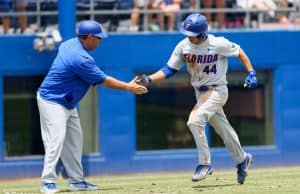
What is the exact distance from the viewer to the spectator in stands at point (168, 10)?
19.2 meters

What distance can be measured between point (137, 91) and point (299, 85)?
A: 9.75 m

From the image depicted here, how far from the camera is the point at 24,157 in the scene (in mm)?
→ 18781

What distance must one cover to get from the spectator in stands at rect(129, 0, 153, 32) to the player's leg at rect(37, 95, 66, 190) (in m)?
8.68

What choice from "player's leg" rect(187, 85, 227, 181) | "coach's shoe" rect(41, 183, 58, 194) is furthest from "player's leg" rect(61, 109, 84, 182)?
"player's leg" rect(187, 85, 227, 181)

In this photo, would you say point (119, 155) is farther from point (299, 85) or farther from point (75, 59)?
point (75, 59)

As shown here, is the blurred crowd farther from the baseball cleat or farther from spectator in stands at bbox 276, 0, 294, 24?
the baseball cleat

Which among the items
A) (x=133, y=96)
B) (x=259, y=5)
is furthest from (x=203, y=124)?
(x=259, y=5)

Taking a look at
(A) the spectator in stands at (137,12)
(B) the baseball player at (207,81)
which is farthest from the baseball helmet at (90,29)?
(A) the spectator in stands at (137,12)

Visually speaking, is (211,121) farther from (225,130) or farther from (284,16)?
(284,16)

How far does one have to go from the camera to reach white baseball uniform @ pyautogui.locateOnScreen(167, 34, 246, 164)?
35.9 feet

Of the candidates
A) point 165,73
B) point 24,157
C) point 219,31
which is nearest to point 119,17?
point 219,31

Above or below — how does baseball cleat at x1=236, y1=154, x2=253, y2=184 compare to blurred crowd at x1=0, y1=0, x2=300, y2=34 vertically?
below

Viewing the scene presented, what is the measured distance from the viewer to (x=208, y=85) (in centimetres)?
1112

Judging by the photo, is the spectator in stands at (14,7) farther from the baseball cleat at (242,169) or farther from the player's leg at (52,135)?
the baseball cleat at (242,169)
